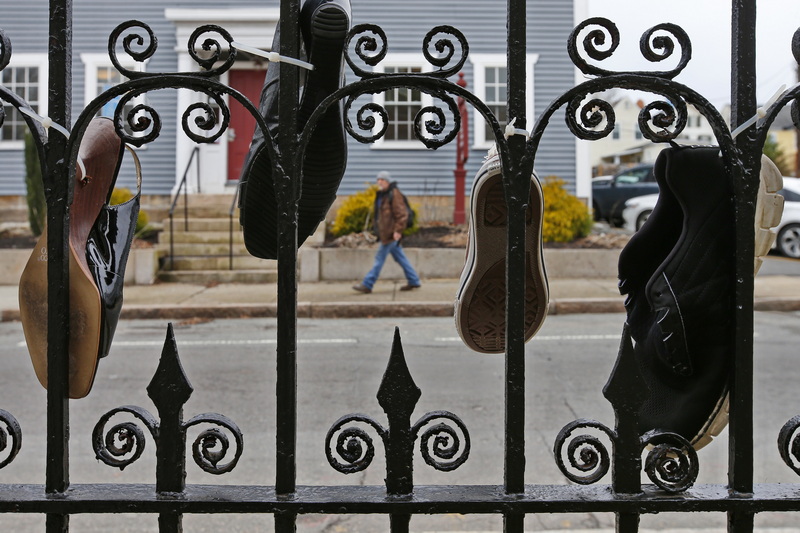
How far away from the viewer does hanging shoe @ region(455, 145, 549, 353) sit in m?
1.45

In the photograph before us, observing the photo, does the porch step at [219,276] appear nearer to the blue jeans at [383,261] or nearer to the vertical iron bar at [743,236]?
the blue jeans at [383,261]

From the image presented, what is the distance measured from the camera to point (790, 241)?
1467 cm

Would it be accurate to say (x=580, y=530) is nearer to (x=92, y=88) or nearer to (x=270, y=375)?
(x=270, y=375)

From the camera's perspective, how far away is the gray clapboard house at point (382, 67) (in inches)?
574

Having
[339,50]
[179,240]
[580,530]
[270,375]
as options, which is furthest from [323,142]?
[179,240]

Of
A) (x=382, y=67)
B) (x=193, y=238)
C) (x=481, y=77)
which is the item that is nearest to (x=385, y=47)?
(x=193, y=238)

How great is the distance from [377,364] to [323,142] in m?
4.96

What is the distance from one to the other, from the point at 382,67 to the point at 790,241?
891 centimetres

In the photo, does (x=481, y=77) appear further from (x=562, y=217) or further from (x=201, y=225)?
(x=201, y=225)

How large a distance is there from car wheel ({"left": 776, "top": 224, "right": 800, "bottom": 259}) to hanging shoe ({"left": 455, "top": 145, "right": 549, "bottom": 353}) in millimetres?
14796

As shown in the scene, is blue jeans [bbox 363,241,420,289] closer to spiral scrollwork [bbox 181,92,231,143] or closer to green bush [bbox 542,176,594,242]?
green bush [bbox 542,176,594,242]

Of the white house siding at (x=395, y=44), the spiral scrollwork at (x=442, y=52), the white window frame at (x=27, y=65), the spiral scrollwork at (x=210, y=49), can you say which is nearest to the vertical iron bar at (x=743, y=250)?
the spiral scrollwork at (x=442, y=52)

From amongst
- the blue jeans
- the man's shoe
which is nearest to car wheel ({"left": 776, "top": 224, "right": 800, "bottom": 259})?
the blue jeans

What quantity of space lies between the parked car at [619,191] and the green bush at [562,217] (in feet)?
18.0
